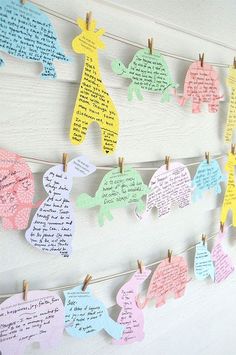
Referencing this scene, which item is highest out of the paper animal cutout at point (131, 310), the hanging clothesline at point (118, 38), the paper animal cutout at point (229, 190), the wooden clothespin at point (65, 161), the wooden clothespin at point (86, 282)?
the hanging clothesline at point (118, 38)

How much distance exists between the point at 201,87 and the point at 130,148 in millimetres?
250

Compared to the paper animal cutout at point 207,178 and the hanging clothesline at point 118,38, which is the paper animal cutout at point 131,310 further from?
the hanging clothesline at point 118,38

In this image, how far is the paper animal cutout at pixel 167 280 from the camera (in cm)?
87

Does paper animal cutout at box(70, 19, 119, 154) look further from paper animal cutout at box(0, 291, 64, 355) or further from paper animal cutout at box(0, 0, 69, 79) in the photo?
paper animal cutout at box(0, 291, 64, 355)

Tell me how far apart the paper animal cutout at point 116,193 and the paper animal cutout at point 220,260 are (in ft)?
1.16

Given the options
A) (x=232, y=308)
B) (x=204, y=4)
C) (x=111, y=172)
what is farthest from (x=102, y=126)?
(x=232, y=308)

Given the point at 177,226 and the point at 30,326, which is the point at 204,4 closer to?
the point at 177,226

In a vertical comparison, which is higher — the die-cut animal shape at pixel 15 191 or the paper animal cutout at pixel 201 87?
the paper animal cutout at pixel 201 87

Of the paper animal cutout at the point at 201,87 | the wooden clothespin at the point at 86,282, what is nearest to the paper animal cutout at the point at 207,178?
the paper animal cutout at the point at 201,87

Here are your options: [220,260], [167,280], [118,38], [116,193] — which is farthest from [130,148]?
[220,260]

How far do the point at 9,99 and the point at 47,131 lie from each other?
83 mm

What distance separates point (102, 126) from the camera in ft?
2.30

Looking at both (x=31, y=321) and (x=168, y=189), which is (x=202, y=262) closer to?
(x=168, y=189)

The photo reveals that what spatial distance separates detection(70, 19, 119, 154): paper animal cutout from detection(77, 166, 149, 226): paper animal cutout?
84mm
